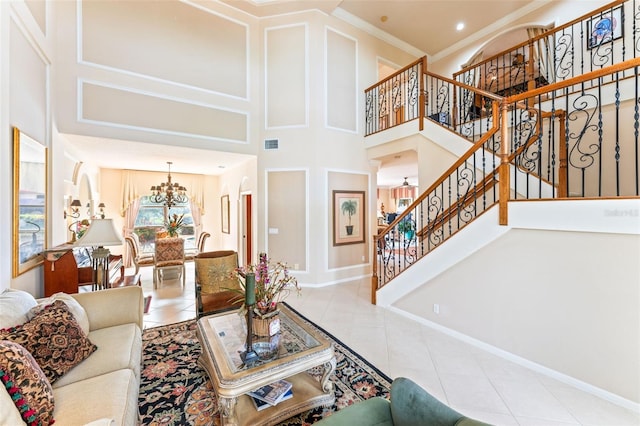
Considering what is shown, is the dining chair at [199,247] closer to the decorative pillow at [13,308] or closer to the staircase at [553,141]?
the decorative pillow at [13,308]

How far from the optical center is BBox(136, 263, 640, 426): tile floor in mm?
1887

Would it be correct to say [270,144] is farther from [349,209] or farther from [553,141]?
[553,141]

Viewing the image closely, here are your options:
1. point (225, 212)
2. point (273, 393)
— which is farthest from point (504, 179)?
point (225, 212)

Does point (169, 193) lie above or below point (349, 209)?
above

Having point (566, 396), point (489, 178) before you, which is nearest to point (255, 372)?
point (566, 396)

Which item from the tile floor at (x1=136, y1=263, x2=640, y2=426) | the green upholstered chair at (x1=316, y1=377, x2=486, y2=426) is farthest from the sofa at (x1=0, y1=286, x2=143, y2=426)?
the tile floor at (x1=136, y1=263, x2=640, y2=426)

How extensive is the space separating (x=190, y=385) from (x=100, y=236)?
192 cm

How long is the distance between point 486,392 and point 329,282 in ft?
11.1

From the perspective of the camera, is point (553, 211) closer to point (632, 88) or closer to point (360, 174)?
point (632, 88)

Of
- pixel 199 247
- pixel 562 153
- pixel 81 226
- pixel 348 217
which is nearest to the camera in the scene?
pixel 562 153

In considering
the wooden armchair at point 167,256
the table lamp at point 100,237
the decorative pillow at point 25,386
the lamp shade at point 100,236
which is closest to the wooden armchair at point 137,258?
the wooden armchair at point 167,256

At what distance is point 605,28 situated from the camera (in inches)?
153

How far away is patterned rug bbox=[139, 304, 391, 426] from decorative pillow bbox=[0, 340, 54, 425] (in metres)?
0.78

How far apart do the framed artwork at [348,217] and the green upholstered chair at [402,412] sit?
424 cm
